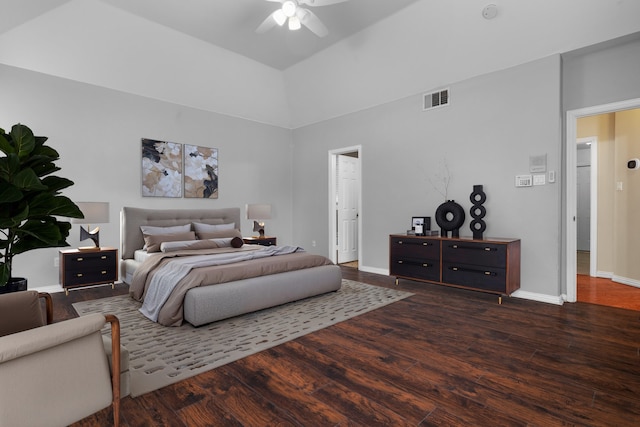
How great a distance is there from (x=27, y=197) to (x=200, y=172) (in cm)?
403

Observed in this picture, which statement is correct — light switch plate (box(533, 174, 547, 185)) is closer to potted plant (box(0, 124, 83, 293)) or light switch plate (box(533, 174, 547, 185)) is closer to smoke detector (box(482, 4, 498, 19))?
smoke detector (box(482, 4, 498, 19))

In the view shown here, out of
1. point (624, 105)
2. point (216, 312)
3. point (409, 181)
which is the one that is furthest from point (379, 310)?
point (624, 105)

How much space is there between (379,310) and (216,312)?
172cm

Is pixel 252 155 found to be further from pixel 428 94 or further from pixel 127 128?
pixel 428 94

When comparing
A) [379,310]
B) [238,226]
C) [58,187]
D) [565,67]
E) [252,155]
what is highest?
[565,67]

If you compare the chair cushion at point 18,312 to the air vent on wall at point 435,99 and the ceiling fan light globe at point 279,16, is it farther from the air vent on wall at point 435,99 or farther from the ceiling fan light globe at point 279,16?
the air vent on wall at point 435,99

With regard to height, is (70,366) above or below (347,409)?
above

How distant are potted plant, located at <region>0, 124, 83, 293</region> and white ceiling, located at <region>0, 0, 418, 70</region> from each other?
2340 mm

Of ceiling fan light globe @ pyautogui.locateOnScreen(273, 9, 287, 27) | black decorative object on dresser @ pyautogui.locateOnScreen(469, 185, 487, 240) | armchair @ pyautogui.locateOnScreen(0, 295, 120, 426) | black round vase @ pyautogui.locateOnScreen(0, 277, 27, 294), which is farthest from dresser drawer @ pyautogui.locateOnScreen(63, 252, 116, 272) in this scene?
black decorative object on dresser @ pyautogui.locateOnScreen(469, 185, 487, 240)

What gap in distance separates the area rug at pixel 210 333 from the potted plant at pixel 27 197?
1049mm

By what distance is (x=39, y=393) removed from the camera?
4.40 feet

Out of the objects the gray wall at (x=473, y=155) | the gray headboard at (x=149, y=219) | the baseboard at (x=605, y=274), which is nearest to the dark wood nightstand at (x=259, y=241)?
the gray headboard at (x=149, y=219)

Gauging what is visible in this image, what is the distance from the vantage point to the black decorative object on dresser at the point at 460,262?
3.91 m

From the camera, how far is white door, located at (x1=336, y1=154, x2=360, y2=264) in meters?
6.78
